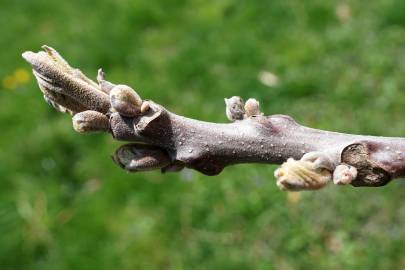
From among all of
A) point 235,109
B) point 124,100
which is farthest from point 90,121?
point 235,109

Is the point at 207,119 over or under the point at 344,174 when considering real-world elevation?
over

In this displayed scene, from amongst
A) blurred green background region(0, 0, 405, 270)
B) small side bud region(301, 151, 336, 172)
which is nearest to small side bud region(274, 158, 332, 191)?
small side bud region(301, 151, 336, 172)


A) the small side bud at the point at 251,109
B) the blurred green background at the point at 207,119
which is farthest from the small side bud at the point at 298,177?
the blurred green background at the point at 207,119

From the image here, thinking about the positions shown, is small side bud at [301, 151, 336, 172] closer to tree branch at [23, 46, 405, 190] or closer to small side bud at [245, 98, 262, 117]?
tree branch at [23, 46, 405, 190]

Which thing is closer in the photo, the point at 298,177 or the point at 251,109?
the point at 298,177

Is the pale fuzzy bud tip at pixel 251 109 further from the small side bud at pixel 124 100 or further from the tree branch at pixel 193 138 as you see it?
the small side bud at pixel 124 100

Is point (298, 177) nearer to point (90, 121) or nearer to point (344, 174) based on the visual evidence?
point (344, 174)

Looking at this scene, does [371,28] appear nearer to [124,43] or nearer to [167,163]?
[124,43]
